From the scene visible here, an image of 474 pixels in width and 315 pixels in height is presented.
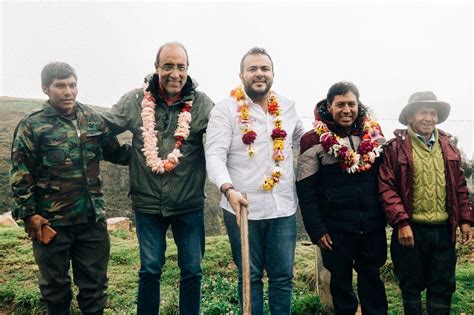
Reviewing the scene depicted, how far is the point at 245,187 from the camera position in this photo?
140 inches

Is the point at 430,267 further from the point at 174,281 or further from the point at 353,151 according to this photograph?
the point at 174,281

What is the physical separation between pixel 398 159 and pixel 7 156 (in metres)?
13.8

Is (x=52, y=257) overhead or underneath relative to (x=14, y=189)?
underneath

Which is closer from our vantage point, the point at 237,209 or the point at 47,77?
the point at 237,209

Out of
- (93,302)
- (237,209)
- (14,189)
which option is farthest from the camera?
(93,302)

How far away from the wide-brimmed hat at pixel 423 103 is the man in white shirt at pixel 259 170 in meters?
1.22

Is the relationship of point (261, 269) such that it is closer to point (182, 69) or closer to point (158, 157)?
point (158, 157)

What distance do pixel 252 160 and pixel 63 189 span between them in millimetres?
1537

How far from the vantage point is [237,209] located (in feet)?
10.4

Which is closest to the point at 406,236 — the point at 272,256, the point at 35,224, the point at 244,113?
the point at 272,256

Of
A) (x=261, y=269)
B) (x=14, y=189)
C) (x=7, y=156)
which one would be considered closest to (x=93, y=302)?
(x=14, y=189)

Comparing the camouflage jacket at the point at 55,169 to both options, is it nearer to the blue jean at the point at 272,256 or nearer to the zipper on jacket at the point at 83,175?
the zipper on jacket at the point at 83,175

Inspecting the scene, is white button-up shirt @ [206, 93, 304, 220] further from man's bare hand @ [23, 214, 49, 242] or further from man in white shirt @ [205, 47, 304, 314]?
man's bare hand @ [23, 214, 49, 242]

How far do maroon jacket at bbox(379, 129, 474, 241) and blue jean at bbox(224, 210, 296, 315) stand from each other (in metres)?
0.88
